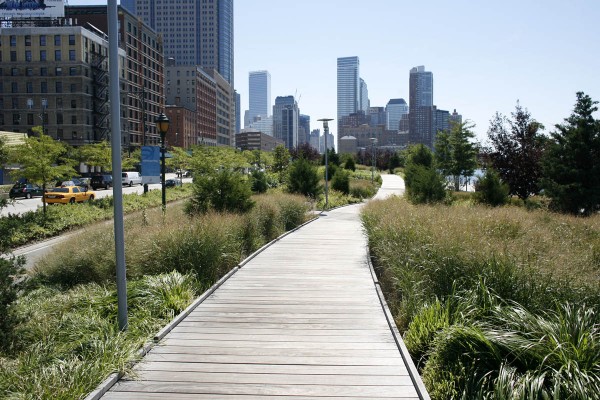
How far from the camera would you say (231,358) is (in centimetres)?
535

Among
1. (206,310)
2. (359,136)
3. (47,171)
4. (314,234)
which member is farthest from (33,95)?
(359,136)

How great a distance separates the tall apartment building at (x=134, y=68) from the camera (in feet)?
295

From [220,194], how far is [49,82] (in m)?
74.8

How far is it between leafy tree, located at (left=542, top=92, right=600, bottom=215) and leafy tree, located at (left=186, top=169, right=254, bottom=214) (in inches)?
608

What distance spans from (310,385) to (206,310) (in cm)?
292

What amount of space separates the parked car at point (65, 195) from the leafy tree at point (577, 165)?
26.3 metres

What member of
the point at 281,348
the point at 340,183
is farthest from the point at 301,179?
the point at 281,348

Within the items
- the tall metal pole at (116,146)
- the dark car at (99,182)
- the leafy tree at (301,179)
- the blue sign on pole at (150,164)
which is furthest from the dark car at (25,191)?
the tall metal pole at (116,146)

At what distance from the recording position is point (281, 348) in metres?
5.67

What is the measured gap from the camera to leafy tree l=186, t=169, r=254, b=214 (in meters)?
Answer: 15.1

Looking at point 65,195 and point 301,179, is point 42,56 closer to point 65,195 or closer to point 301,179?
point 65,195

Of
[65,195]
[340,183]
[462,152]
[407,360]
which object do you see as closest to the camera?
[407,360]

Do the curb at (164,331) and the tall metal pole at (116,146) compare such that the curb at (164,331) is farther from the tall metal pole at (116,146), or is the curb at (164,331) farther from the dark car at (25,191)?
the dark car at (25,191)

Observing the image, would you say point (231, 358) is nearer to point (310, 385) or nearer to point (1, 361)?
point (310, 385)
